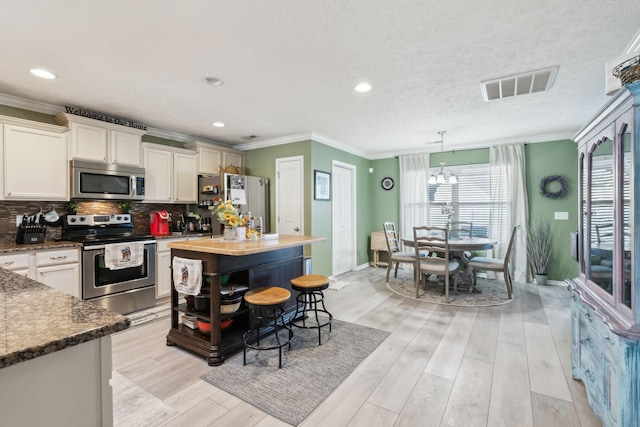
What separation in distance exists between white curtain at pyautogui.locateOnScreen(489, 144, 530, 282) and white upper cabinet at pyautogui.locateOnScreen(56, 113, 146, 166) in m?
5.74

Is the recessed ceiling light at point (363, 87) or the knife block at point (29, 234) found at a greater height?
the recessed ceiling light at point (363, 87)

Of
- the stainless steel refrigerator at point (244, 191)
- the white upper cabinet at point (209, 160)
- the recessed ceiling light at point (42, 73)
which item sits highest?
the recessed ceiling light at point (42, 73)

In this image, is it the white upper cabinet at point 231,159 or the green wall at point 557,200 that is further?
the white upper cabinet at point 231,159

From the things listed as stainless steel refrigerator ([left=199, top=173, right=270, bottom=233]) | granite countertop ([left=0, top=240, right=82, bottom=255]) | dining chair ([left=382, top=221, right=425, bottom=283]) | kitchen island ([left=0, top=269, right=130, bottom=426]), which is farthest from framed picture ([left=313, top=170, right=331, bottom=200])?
kitchen island ([left=0, top=269, right=130, bottom=426])

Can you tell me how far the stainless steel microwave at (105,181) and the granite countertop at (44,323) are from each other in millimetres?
2797

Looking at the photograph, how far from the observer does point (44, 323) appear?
0.89 meters

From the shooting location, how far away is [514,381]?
7.27 feet

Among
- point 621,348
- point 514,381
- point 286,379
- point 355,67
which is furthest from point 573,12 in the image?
point 286,379

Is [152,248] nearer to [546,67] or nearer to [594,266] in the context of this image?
[594,266]

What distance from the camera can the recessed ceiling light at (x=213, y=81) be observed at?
2.78 metres

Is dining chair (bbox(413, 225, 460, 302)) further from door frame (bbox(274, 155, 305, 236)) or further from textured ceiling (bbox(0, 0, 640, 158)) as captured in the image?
door frame (bbox(274, 155, 305, 236))

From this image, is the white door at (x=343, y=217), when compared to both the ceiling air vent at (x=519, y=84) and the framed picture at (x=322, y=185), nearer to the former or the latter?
the framed picture at (x=322, y=185)

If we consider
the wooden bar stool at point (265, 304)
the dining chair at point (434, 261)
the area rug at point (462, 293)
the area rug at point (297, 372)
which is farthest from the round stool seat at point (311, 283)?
the area rug at point (462, 293)

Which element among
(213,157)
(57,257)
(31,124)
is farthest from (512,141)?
(31,124)
